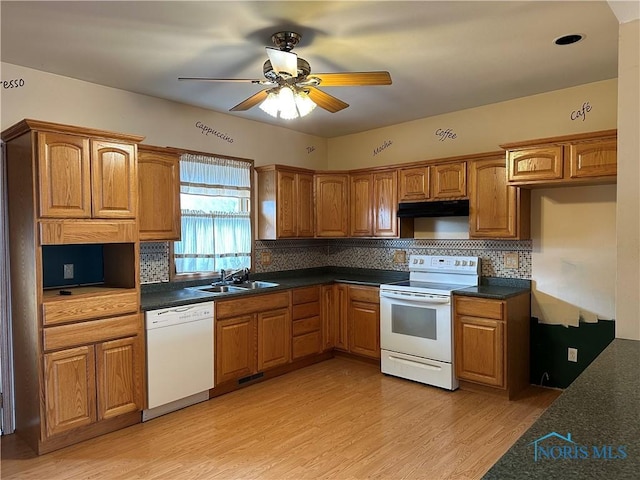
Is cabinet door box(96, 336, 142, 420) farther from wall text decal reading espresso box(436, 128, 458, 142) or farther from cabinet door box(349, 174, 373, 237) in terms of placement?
wall text decal reading espresso box(436, 128, 458, 142)

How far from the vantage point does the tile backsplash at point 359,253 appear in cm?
386

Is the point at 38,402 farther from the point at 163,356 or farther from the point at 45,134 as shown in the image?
the point at 45,134

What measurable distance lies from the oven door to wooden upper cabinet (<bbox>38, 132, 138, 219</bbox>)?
2415mm

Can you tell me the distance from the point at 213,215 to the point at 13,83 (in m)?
1.87

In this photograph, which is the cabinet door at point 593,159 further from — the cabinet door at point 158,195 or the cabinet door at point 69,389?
the cabinet door at point 69,389

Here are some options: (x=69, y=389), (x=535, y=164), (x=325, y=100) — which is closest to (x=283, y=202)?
(x=325, y=100)

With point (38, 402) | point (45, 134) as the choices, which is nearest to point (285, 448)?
point (38, 402)

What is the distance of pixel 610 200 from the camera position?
3.45m

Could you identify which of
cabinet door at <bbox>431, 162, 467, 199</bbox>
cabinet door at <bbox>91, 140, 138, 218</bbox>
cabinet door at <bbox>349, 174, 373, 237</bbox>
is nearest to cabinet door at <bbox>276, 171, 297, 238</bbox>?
cabinet door at <bbox>349, 174, 373, 237</bbox>

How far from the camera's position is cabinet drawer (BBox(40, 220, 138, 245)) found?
270 centimetres

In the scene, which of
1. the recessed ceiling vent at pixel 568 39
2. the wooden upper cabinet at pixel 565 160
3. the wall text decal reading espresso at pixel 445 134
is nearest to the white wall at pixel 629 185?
the recessed ceiling vent at pixel 568 39

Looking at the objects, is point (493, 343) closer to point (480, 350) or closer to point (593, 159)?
point (480, 350)

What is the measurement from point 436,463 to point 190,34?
297 cm

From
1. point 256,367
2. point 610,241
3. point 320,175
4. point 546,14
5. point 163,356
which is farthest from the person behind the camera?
point 320,175
